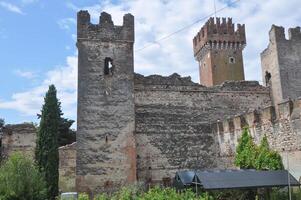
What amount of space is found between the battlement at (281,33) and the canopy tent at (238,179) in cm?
1173

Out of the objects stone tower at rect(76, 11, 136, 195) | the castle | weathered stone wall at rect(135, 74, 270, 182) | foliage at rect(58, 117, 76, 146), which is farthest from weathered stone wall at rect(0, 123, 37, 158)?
foliage at rect(58, 117, 76, 146)

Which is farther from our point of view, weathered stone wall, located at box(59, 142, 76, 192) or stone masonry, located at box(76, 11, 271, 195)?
weathered stone wall, located at box(59, 142, 76, 192)

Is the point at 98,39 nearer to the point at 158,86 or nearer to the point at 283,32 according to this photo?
the point at 158,86

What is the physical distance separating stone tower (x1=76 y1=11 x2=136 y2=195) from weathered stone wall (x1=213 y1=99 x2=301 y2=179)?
573cm

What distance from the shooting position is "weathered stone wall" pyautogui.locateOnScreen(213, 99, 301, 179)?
1697 cm

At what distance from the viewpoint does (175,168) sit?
23.3 meters

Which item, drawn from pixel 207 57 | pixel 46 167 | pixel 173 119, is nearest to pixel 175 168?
pixel 173 119

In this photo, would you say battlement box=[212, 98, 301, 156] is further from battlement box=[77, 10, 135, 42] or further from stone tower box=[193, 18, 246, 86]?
stone tower box=[193, 18, 246, 86]

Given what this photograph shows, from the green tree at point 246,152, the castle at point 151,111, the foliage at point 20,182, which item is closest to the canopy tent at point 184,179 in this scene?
the green tree at point 246,152

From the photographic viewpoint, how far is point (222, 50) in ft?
124

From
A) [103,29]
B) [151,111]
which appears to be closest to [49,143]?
[151,111]

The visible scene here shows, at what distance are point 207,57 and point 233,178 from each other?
76.7 ft

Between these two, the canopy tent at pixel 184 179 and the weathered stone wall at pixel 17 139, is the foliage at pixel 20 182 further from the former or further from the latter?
the weathered stone wall at pixel 17 139

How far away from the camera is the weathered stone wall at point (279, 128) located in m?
17.0
